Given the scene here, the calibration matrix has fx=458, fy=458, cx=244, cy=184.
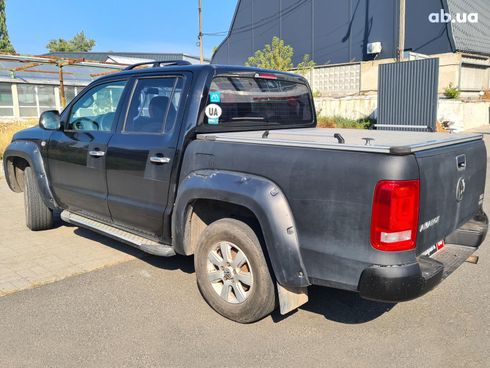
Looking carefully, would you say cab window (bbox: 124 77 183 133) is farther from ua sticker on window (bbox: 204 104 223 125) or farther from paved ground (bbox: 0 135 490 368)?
paved ground (bbox: 0 135 490 368)

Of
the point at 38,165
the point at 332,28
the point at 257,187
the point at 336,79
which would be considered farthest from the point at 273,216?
the point at 332,28

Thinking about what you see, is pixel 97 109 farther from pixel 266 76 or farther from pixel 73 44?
pixel 73 44

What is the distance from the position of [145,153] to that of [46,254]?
198cm

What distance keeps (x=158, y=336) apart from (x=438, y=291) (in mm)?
2437

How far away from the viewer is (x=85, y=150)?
463 cm

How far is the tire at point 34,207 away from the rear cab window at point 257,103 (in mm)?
2809

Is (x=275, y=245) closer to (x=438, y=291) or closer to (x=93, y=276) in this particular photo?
(x=438, y=291)

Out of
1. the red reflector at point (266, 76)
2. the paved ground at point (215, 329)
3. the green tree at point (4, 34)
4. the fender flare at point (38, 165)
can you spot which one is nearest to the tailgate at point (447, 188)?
the paved ground at point (215, 329)

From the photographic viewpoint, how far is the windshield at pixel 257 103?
3.92 m

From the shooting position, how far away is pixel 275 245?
3.04 m

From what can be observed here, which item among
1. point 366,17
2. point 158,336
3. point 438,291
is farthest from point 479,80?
point 158,336

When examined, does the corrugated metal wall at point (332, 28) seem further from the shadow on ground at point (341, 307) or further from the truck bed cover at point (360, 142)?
the truck bed cover at point (360, 142)

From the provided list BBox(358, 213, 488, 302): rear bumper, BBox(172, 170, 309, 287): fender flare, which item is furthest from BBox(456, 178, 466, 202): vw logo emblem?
BBox(172, 170, 309, 287): fender flare

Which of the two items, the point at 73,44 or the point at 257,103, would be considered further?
the point at 73,44
